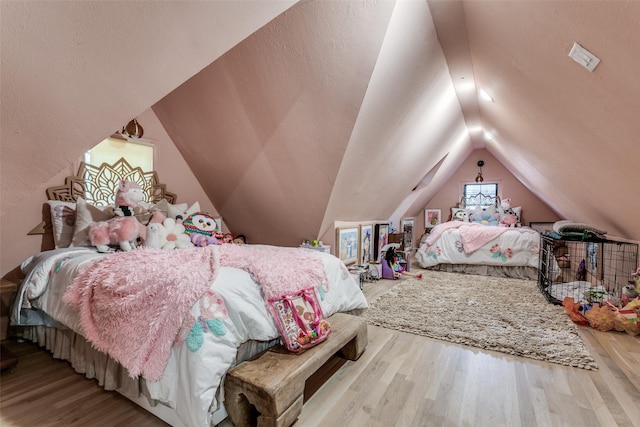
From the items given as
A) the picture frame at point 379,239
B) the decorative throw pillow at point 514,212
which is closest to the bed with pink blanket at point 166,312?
the picture frame at point 379,239

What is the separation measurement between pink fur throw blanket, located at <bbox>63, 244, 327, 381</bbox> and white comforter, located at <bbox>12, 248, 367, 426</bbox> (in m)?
0.06

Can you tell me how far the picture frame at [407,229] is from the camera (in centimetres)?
615

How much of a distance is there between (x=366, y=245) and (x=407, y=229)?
2407mm

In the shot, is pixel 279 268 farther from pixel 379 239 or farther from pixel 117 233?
pixel 379 239

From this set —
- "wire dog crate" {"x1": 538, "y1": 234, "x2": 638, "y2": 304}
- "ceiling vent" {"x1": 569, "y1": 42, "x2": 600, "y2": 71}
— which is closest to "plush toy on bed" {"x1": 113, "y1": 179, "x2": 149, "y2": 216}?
"ceiling vent" {"x1": 569, "y1": 42, "x2": 600, "y2": 71}

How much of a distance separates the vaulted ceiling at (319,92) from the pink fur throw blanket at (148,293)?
0.53 m

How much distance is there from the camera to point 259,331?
4.60 feet

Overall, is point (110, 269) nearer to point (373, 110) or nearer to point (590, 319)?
point (373, 110)

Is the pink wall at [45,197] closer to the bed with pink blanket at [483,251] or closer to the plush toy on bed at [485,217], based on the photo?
the bed with pink blanket at [483,251]

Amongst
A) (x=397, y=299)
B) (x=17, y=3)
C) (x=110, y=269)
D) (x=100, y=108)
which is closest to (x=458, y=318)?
(x=397, y=299)

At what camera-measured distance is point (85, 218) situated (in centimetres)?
229

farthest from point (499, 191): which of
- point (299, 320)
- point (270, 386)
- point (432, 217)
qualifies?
point (270, 386)

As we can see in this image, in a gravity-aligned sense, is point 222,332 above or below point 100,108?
below

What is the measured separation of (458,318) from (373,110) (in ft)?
6.39
